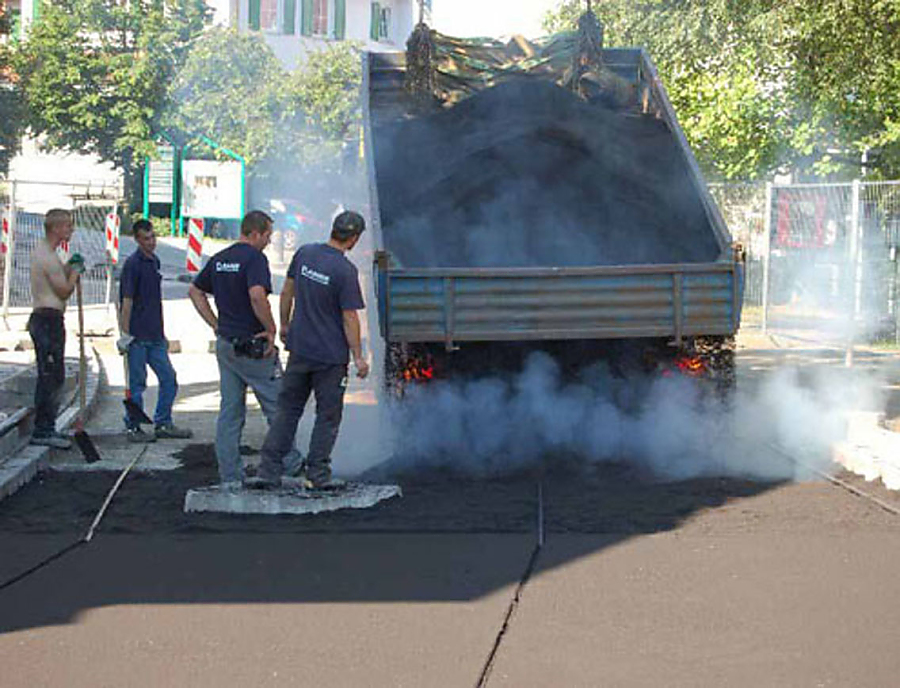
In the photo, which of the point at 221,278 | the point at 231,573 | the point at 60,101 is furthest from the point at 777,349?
the point at 60,101

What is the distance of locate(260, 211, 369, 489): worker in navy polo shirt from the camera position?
812cm

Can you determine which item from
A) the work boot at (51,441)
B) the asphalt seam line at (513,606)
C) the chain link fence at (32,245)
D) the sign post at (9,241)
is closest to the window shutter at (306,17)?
the chain link fence at (32,245)

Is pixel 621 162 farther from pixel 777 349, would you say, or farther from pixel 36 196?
pixel 36 196

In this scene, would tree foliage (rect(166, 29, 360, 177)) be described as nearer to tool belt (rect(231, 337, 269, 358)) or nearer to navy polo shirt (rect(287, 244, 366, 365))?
tool belt (rect(231, 337, 269, 358))

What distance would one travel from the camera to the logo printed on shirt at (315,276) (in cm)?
812

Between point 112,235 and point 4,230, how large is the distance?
165cm

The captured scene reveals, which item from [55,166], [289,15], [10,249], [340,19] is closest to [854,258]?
[10,249]

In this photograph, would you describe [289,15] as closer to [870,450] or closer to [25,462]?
[25,462]

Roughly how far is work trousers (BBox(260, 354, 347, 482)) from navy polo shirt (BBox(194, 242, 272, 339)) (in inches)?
15.9

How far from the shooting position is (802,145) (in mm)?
24453

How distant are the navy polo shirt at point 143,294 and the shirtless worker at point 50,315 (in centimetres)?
85

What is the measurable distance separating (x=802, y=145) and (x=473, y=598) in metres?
19.7

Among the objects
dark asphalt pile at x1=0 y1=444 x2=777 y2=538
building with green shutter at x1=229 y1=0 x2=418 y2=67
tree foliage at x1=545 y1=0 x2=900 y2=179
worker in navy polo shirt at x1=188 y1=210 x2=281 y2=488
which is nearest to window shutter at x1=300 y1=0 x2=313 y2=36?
building with green shutter at x1=229 y1=0 x2=418 y2=67

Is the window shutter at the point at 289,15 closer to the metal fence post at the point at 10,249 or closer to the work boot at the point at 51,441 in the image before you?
the metal fence post at the point at 10,249
